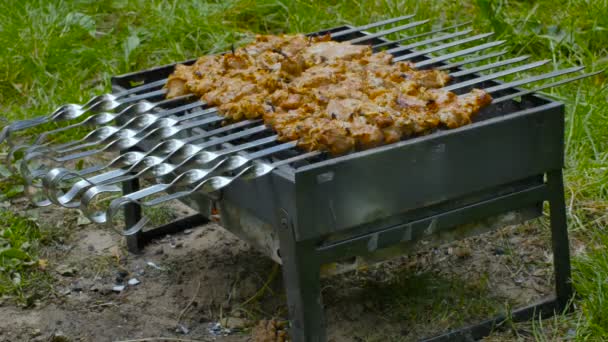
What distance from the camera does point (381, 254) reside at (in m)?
3.57

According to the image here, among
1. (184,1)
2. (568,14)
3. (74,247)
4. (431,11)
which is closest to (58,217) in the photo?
(74,247)

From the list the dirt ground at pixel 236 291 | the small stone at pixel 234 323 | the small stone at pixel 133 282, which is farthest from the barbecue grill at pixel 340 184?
the small stone at pixel 133 282

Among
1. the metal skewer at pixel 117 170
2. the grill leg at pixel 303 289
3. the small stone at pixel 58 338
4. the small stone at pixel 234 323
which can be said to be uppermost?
the metal skewer at pixel 117 170

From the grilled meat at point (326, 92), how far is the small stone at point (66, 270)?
960 millimetres

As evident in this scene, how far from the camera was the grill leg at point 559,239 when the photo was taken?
377cm

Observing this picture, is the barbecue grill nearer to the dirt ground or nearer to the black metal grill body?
the black metal grill body

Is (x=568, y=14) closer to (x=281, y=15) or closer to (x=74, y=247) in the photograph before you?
(x=281, y=15)

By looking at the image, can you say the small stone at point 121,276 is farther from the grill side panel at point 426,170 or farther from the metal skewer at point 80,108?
the grill side panel at point 426,170

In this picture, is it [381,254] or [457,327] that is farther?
[457,327]

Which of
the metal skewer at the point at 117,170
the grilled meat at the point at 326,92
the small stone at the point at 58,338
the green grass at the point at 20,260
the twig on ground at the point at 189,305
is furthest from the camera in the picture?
the green grass at the point at 20,260

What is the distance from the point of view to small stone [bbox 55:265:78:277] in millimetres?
4508

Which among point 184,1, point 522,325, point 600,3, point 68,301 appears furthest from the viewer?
point 184,1

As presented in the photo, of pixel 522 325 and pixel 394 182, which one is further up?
pixel 394 182

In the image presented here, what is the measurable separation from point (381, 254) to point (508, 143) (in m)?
0.54
